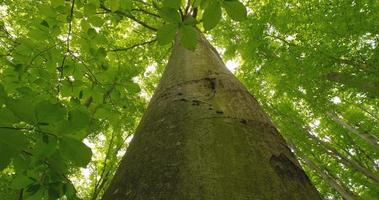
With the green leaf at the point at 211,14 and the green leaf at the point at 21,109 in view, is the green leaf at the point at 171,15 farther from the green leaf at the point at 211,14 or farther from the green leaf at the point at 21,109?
the green leaf at the point at 21,109

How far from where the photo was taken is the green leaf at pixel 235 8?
0.84 metres

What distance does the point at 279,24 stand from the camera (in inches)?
263

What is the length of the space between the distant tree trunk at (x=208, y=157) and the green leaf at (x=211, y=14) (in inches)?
17.6

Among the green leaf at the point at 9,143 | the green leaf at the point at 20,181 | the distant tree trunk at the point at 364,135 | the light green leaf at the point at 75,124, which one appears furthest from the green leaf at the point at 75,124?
the distant tree trunk at the point at 364,135

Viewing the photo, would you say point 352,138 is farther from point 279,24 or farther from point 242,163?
point 242,163

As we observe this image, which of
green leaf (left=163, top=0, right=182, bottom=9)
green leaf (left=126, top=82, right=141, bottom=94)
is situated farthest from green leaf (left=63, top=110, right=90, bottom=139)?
green leaf (left=126, top=82, right=141, bottom=94)

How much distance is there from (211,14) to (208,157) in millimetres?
474

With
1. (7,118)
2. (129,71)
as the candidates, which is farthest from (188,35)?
(129,71)

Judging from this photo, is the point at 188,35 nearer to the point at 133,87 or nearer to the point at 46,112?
the point at 46,112

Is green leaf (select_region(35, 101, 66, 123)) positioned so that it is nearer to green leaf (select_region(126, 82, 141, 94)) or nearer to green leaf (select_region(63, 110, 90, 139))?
green leaf (select_region(63, 110, 90, 139))

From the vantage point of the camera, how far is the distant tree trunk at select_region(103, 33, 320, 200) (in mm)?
896

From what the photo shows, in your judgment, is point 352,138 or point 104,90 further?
point 352,138

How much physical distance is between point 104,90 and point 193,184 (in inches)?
42.4

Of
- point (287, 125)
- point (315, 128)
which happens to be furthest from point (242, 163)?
point (315, 128)
